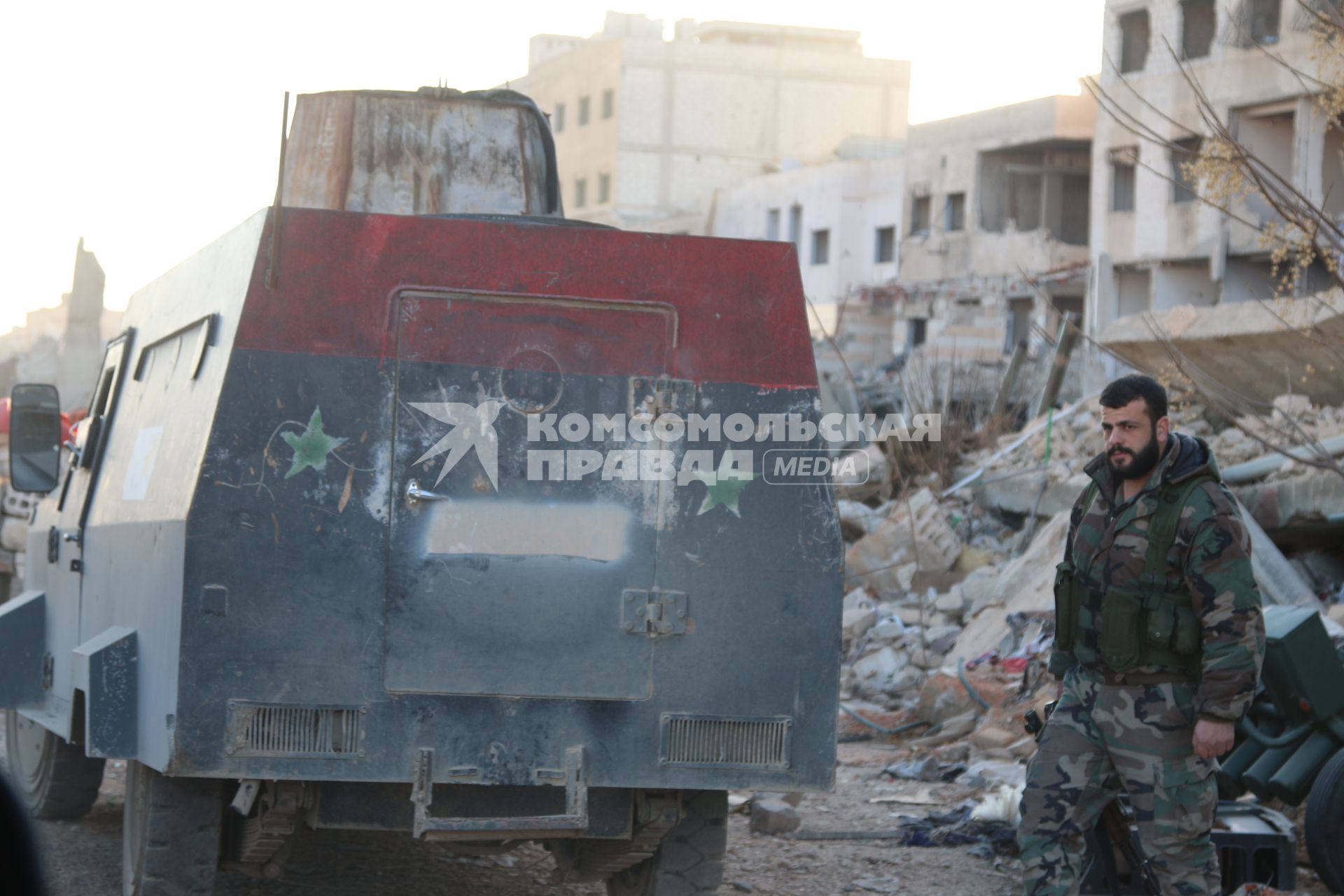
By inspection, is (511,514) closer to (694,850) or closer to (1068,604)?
(694,850)

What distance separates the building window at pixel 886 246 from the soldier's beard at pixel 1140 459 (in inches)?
1435

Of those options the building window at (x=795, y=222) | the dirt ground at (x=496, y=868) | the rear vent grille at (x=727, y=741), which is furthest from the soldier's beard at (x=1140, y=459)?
the building window at (x=795, y=222)

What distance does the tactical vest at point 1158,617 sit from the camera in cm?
452

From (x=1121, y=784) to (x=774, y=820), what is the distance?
107 inches

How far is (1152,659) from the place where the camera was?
4.56m

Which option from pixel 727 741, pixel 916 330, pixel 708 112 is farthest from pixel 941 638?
pixel 708 112

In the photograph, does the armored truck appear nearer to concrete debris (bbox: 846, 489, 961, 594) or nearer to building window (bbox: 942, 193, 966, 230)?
concrete debris (bbox: 846, 489, 961, 594)

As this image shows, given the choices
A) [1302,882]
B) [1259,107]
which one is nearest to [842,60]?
[1259,107]

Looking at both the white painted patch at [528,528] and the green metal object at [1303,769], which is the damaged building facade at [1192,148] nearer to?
the green metal object at [1303,769]

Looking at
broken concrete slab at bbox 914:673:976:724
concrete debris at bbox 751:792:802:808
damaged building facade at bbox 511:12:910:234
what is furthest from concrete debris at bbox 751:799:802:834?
damaged building facade at bbox 511:12:910:234

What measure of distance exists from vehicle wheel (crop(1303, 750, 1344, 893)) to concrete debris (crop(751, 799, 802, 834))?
7.39 feet

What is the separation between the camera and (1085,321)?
31734 mm

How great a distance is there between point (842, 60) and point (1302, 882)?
51.5 meters

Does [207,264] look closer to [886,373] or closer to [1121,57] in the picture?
[886,373]
